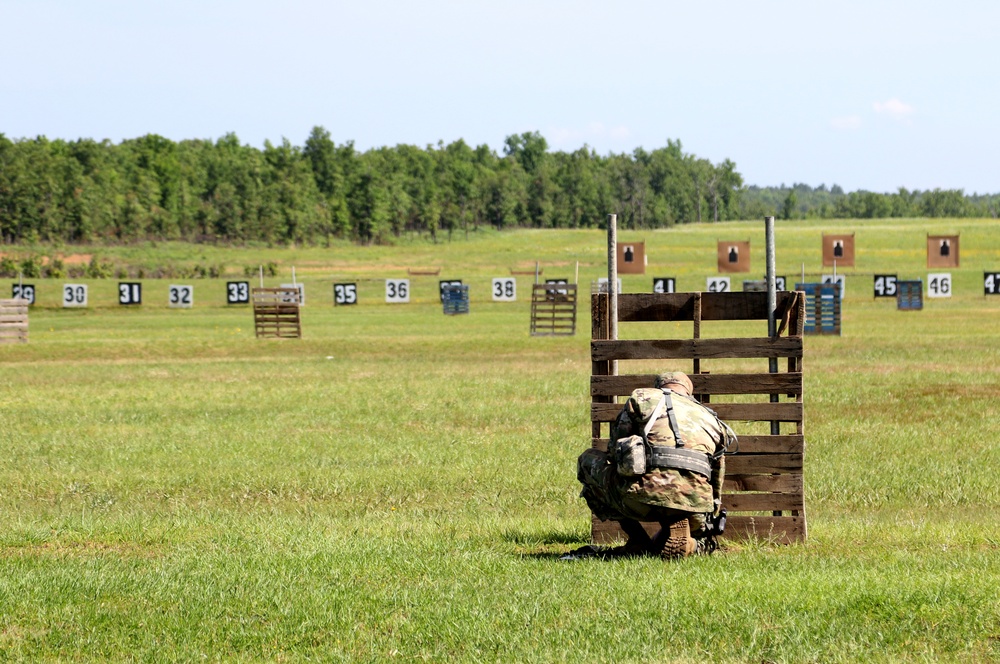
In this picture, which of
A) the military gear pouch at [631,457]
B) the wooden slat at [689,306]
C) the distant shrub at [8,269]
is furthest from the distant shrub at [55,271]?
the military gear pouch at [631,457]

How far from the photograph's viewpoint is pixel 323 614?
6.84 meters

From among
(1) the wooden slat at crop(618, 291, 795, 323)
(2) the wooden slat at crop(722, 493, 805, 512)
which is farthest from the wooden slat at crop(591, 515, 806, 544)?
(1) the wooden slat at crop(618, 291, 795, 323)

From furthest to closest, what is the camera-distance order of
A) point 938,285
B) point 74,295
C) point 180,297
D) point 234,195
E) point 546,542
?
point 234,195
point 938,285
point 180,297
point 74,295
point 546,542

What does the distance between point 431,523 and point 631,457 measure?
371cm

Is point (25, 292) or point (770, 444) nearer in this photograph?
point (770, 444)

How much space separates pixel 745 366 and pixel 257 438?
15.2m

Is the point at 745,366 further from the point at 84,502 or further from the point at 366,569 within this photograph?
the point at 366,569

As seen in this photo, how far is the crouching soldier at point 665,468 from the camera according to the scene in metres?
7.86

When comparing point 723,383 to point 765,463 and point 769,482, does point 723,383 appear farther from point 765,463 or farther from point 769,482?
point 769,482

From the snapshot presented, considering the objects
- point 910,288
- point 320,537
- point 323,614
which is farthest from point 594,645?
point 910,288

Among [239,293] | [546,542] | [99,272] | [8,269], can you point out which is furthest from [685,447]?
[8,269]

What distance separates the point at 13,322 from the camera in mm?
38906

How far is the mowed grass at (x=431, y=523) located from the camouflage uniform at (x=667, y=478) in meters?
0.39

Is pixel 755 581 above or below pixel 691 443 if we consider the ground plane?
below
